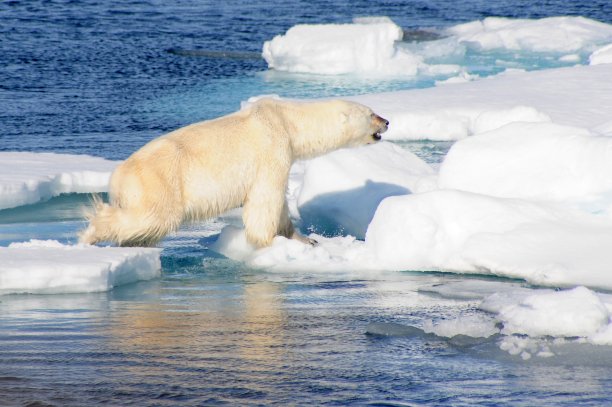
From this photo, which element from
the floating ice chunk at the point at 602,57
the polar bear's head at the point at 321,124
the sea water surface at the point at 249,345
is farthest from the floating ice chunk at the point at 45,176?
the floating ice chunk at the point at 602,57

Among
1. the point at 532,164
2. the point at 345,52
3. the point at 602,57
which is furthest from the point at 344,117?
the point at 345,52

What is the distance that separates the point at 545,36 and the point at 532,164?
12.8m

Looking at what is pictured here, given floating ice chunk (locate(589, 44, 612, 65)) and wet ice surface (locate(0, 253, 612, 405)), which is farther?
floating ice chunk (locate(589, 44, 612, 65))

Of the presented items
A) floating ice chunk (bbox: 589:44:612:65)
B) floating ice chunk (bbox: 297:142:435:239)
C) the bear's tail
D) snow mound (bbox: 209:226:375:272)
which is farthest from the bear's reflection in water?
floating ice chunk (bbox: 589:44:612:65)

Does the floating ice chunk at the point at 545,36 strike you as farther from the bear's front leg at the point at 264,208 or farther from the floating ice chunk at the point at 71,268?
the floating ice chunk at the point at 71,268

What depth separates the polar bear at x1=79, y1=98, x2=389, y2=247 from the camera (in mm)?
6730

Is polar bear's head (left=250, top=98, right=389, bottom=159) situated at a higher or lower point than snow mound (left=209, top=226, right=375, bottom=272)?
higher

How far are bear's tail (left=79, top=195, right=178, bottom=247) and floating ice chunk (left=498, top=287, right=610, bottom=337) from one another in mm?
2481

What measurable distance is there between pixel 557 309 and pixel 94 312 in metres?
2.34

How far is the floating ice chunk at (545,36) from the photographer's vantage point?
18.7 metres

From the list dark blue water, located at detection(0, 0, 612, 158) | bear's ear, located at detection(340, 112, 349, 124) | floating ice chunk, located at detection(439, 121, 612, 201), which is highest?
bear's ear, located at detection(340, 112, 349, 124)

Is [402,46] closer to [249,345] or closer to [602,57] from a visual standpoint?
[602,57]

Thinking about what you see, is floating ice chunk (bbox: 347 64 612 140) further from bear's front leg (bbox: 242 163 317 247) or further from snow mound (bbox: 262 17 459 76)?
bear's front leg (bbox: 242 163 317 247)

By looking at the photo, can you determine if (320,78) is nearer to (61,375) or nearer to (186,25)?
(186,25)
